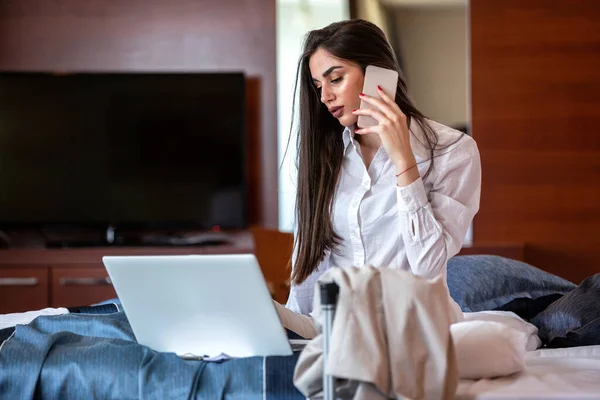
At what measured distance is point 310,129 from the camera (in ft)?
8.23

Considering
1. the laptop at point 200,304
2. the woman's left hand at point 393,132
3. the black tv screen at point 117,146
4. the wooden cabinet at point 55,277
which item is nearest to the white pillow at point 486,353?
the laptop at point 200,304

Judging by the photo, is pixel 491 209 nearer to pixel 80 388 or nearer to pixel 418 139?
pixel 418 139

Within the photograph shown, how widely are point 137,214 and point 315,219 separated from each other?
2.27 metres

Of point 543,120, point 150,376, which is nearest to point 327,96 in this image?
point 150,376

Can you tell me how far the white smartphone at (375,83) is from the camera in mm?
2273

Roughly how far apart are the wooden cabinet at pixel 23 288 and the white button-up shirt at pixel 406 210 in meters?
2.12

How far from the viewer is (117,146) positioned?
4492 mm

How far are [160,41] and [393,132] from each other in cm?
276

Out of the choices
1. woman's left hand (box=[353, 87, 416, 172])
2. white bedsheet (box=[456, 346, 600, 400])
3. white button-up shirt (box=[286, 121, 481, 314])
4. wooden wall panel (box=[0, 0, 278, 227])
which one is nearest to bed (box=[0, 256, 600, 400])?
white bedsheet (box=[456, 346, 600, 400])

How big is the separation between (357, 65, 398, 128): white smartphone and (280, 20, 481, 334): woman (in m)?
0.04

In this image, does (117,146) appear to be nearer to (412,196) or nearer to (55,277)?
(55,277)

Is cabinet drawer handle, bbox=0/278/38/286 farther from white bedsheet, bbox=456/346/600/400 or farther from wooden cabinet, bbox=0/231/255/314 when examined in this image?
white bedsheet, bbox=456/346/600/400

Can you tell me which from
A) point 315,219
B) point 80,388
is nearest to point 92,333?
point 80,388

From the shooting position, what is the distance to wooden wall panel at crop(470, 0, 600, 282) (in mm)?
4434
